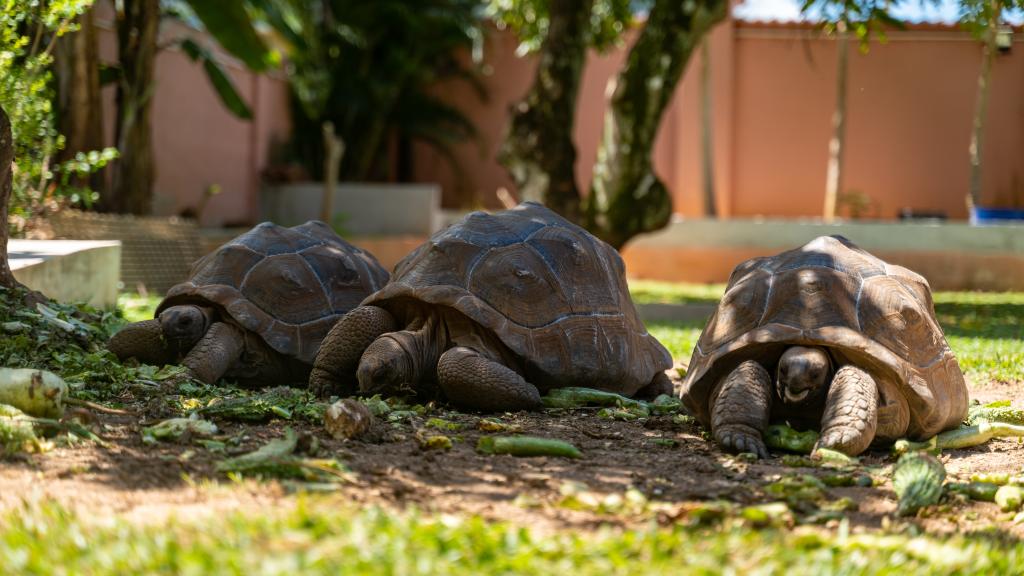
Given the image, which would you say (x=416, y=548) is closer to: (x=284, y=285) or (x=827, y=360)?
(x=827, y=360)

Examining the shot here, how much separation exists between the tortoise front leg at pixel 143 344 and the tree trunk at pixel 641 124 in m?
6.43

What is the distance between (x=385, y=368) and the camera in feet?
14.0

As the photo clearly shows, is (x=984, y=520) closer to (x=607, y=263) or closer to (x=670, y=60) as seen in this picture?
(x=607, y=263)

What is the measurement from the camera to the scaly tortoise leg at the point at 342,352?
449cm

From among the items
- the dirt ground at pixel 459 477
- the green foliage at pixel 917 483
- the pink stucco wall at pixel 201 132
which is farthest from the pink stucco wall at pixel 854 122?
the green foliage at pixel 917 483

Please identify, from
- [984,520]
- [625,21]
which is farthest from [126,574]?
[625,21]

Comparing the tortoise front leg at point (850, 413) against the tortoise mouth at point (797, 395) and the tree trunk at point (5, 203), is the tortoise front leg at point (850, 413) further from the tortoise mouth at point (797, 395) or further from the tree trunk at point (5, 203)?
the tree trunk at point (5, 203)

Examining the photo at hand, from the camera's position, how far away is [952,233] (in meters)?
12.4

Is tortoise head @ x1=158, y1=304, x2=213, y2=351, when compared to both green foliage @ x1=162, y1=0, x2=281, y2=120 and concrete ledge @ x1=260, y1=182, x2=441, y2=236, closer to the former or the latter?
green foliage @ x1=162, y1=0, x2=281, y2=120

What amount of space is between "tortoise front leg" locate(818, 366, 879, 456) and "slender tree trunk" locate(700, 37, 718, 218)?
36.4 feet

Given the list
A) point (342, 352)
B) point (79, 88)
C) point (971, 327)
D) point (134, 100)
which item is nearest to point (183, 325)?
point (342, 352)

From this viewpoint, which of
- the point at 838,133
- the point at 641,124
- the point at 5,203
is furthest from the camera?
the point at 838,133

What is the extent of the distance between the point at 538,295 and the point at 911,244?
904 centimetres

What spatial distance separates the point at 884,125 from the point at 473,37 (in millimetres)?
5616
